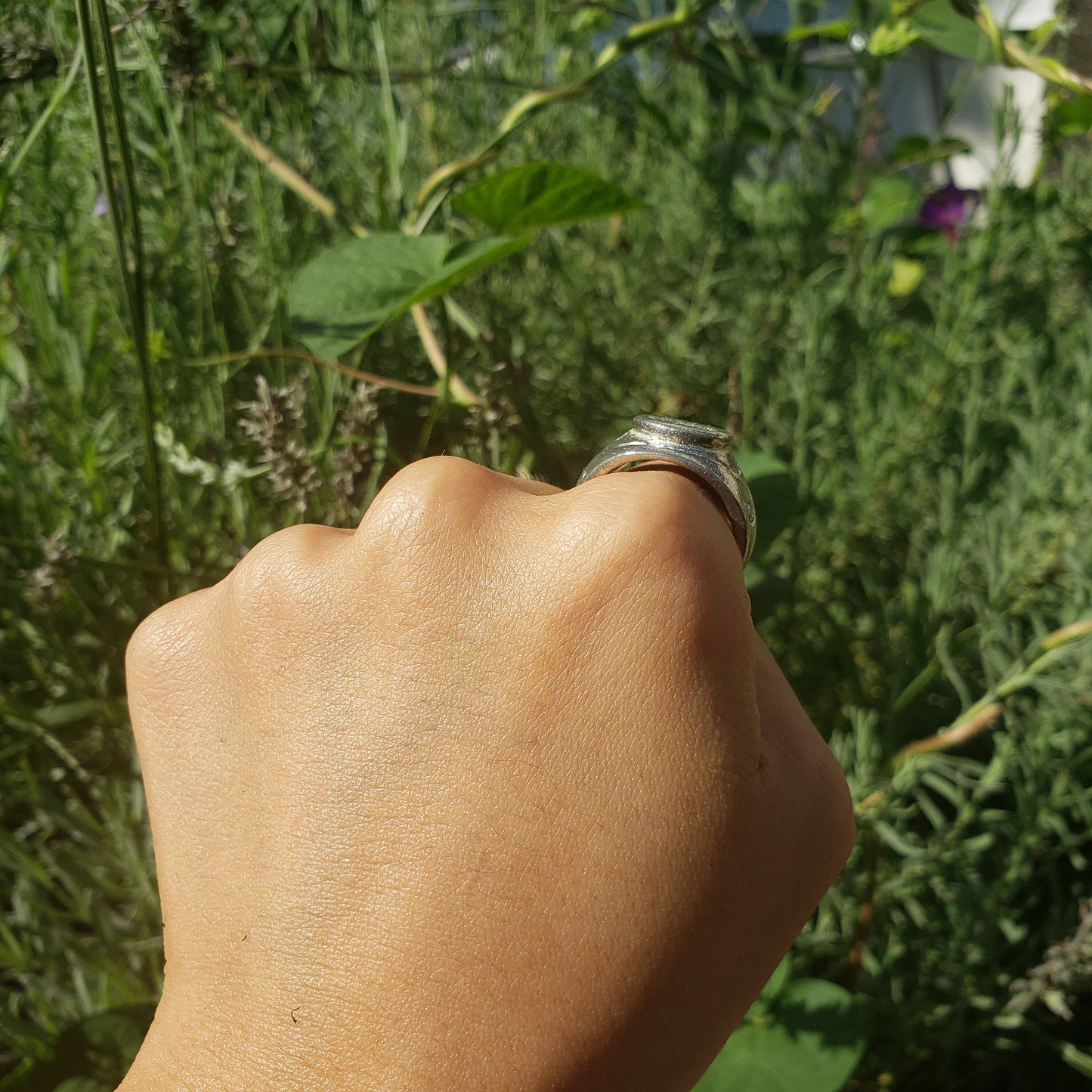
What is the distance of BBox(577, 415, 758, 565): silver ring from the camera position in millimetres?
451

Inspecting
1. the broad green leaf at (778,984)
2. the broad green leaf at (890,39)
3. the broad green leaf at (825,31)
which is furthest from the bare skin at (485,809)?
the broad green leaf at (825,31)

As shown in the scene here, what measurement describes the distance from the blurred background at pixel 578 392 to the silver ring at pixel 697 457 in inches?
8.6

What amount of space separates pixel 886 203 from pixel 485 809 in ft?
4.25

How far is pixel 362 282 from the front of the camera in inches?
27.3

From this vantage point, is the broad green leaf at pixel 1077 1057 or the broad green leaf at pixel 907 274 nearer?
the broad green leaf at pixel 1077 1057

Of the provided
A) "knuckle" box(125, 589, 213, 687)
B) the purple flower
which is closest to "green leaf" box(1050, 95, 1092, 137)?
Answer: the purple flower

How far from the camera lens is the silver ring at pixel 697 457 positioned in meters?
0.45

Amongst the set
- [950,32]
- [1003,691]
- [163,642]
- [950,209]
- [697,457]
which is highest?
[950,32]

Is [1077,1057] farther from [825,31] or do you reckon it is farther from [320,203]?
[825,31]

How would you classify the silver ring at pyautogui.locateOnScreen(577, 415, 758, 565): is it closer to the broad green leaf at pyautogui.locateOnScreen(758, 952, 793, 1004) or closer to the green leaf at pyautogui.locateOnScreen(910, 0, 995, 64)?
the broad green leaf at pyautogui.locateOnScreen(758, 952, 793, 1004)

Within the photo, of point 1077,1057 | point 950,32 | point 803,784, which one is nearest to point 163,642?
point 803,784

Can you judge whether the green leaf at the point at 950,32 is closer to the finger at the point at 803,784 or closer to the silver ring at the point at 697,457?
the silver ring at the point at 697,457

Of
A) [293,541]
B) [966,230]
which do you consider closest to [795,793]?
[293,541]

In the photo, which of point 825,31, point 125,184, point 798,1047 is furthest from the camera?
point 825,31
